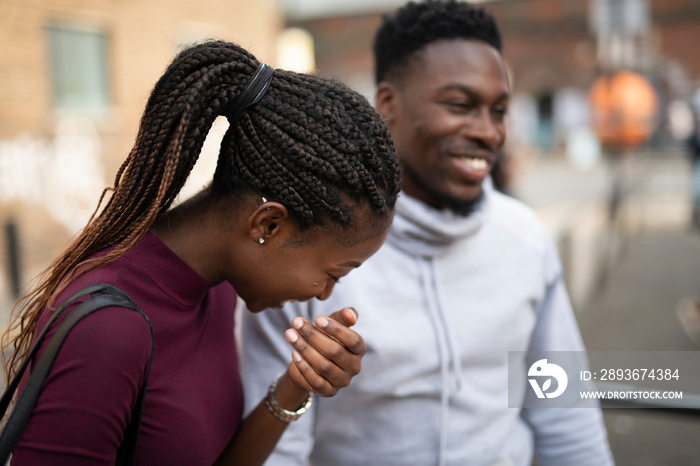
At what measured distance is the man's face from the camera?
1898 millimetres

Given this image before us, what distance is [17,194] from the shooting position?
6449mm

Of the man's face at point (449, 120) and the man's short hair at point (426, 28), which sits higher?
the man's short hair at point (426, 28)

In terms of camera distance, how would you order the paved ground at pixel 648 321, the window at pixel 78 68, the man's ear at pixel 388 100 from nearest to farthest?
1. the man's ear at pixel 388 100
2. the paved ground at pixel 648 321
3. the window at pixel 78 68

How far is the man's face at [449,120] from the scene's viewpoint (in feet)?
6.23

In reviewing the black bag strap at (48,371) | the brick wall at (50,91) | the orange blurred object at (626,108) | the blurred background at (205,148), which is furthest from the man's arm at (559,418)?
the orange blurred object at (626,108)

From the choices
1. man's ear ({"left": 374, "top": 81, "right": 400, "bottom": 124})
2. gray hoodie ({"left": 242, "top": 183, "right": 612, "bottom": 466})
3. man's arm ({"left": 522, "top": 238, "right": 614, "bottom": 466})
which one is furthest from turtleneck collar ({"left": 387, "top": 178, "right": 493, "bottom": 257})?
man's arm ({"left": 522, "top": 238, "right": 614, "bottom": 466})

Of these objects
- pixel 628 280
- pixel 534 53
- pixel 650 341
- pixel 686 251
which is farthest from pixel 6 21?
pixel 534 53

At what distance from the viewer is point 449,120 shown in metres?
1.90

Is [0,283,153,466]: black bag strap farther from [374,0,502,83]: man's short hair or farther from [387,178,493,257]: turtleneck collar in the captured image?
[374,0,502,83]: man's short hair

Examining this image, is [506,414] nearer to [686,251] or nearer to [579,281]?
[579,281]

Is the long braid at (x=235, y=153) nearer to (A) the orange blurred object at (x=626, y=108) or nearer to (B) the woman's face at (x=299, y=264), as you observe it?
(B) the woman's face at (x=299, y=264)

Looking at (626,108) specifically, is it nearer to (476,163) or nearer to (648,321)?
(648,321)

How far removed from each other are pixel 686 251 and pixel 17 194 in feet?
28.1

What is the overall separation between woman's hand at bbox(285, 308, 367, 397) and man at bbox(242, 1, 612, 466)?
0.38 meters
